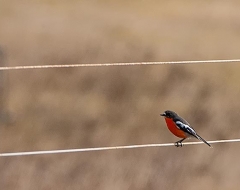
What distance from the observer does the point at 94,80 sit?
2.71 m

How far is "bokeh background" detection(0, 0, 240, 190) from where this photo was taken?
258cm

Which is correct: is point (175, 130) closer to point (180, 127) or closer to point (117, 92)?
point (180, 127)

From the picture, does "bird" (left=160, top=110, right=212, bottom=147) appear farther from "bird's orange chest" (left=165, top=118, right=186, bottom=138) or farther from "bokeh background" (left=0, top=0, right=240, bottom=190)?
"bokeh background" (left=0, top=0, right=240, bottom=190)

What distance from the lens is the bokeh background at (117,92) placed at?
102 inches

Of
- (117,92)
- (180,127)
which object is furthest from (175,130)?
(117,92)

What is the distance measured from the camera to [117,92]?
2748mm

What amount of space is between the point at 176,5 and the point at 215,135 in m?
0.75

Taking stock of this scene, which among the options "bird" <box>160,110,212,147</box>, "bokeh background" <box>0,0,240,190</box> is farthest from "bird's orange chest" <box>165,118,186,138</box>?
"bokeh background" <box>0,0,240,190</box>

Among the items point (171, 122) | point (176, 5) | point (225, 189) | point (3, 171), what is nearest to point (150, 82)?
point (176, 5)

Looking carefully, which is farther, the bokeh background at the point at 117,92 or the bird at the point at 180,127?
the bokeh background at the point at 117,92

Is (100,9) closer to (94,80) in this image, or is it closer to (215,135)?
(94,80)

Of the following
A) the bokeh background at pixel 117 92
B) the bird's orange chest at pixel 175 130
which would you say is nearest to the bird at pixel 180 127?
the bird's orange chest at pixel 175 130

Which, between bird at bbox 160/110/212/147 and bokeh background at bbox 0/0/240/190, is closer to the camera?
bird at bbox 160/110/212/147

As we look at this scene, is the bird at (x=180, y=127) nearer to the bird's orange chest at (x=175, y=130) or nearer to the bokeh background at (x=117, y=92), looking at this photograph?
the bird's orange chest at (x=175, y=130)
